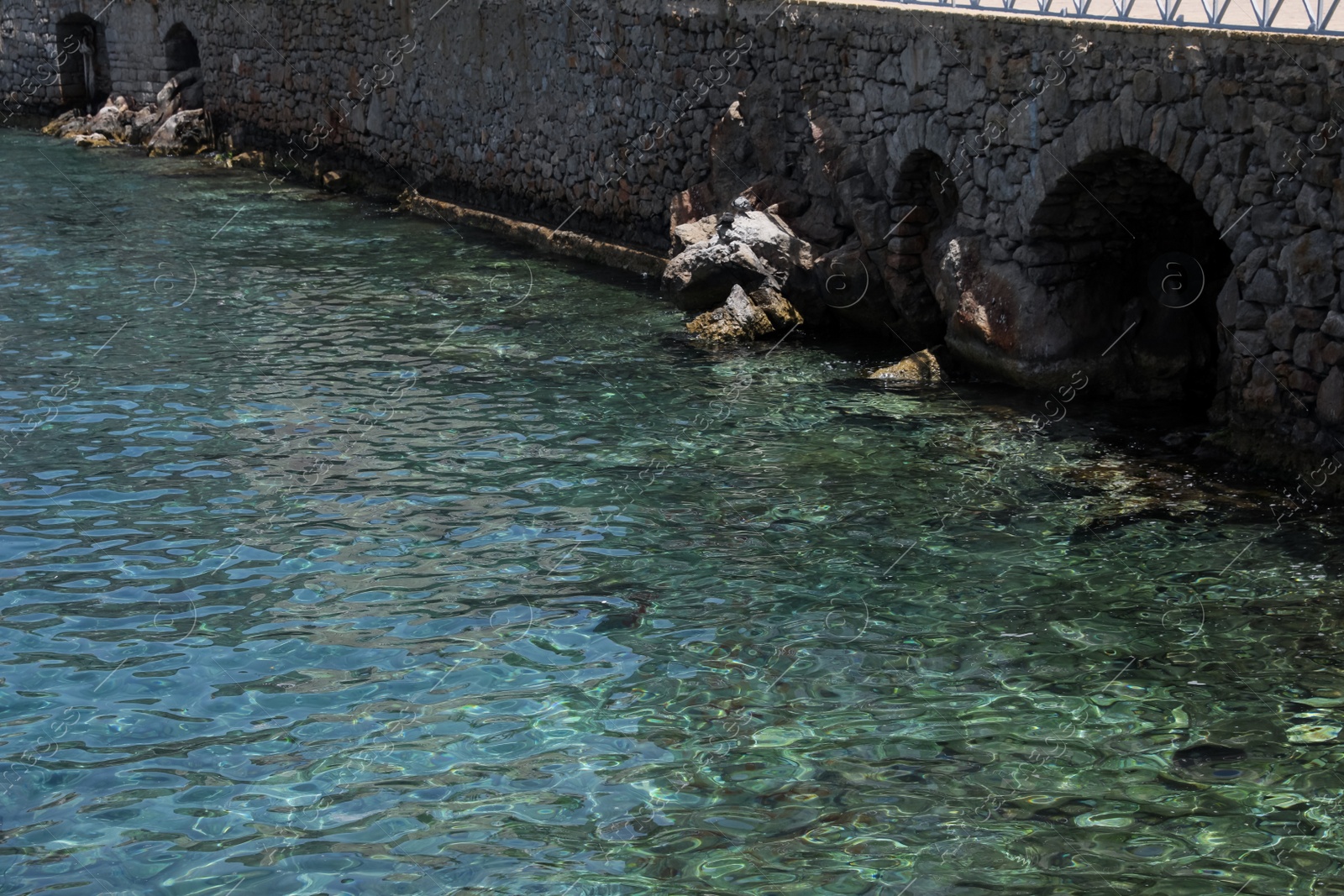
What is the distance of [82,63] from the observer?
29.2 meters

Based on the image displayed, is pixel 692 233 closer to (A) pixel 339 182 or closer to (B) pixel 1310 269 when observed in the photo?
(B) pixel 1310 269

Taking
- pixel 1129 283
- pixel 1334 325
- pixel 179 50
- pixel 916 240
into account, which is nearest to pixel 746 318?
pixel 916 240

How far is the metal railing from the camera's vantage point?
9.02 meters

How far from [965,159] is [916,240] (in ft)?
3.24

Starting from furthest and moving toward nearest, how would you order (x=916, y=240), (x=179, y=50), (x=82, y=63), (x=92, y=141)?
(x=82, y=63), (x=179, y=50), (x=92, y=141), (x=916, y=240)

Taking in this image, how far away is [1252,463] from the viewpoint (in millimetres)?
9461

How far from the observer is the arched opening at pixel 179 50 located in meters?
26.6

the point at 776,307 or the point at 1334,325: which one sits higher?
the point at 1334,325

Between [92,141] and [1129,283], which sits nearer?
[1129,283]

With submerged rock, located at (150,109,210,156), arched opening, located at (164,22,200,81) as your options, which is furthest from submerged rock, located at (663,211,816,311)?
arched opening, located at (164,22,200,81)

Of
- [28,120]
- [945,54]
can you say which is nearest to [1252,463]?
[945,54]

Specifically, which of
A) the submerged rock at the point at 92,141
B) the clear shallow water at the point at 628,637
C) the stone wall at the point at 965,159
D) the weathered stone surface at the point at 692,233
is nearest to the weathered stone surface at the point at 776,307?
the stone wall at the point at 965,159

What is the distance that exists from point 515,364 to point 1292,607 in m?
6.80

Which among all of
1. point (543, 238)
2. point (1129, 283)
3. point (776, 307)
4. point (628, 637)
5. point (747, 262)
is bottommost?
point (628, 637)
